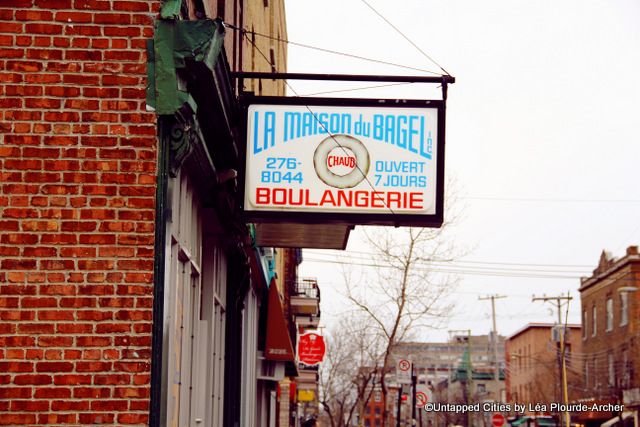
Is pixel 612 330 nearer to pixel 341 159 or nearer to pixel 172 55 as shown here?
pixel 341 159

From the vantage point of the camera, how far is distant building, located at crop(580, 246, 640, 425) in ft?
167

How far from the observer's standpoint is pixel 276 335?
64.6ft

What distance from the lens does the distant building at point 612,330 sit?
50906mm

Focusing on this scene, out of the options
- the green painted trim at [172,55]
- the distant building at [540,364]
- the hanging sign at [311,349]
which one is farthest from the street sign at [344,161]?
the distant building at [540,364]

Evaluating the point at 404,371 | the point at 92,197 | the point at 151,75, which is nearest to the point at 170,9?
the point at 151,75

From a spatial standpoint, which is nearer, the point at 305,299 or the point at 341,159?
the point at 341,159

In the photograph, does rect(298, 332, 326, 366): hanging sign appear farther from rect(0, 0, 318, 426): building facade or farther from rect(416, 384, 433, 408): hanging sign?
rect(0, 0, 318, 426): building facade

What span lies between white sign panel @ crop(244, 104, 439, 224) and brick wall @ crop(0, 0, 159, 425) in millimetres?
2221

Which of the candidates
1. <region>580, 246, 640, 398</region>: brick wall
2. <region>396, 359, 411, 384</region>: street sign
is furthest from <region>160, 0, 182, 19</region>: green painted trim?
<region>580, 246, 640, 398</region>: brick wall

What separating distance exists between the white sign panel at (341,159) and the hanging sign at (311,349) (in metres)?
21.0

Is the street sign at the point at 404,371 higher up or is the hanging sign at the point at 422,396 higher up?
the street sign at the point at 404,371

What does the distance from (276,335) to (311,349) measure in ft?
32.8

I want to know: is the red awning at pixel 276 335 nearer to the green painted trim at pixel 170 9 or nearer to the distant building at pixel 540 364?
the green painted trim at pixel 170 9

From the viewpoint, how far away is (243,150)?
877 cm
